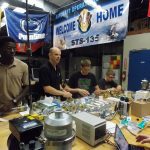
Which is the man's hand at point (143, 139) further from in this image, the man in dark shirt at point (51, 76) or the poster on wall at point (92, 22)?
the poster on wall at point (92, 22)

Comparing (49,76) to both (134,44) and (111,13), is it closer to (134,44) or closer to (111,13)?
(111,13)

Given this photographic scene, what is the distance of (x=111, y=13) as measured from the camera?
3.06 metres

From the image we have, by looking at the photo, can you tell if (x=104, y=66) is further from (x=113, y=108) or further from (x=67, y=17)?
(x=113, y=108)

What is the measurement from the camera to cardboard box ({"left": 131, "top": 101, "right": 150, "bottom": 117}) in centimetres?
183

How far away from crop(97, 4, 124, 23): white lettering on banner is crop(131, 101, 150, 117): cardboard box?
158 centimetres

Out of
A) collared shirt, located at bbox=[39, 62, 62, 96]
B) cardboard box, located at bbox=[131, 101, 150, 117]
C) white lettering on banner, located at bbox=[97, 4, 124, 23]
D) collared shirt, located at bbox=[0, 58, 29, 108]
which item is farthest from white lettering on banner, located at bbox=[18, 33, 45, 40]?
cardboard box, located at bbox=[131, 101, 150, 117]

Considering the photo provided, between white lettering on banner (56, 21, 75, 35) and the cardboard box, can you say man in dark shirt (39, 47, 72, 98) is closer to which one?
the cardboard box

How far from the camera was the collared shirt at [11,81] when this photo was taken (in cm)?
204

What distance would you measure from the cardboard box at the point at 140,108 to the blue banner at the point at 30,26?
292cm

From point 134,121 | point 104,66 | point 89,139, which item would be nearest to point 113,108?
point 134,121

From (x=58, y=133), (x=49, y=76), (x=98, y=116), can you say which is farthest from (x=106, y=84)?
(x=58, y=133)

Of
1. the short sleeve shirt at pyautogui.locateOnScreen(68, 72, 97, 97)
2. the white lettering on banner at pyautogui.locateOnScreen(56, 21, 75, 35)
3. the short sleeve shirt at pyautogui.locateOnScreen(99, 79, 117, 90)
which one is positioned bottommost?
the short sleeve shirt at pyautogui.locateOnScreen(99, 79, 117, 90)

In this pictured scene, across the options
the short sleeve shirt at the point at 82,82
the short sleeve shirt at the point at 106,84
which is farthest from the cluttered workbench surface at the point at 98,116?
the short sleeve shirt at the point at 106,84

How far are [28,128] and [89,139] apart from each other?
52 cm
